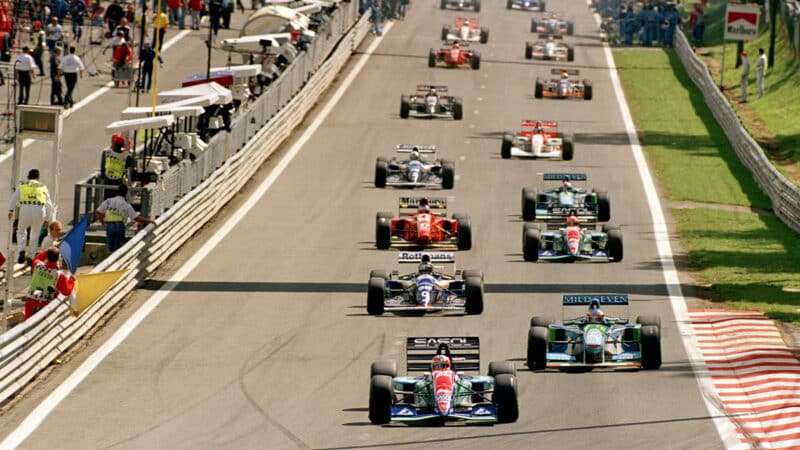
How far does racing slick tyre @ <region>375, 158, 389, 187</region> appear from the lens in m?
39.2

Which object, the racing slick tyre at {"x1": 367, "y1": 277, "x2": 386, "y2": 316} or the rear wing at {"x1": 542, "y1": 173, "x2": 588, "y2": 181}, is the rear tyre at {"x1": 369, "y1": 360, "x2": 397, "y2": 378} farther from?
the rear wing at {"x1": 542, "y1": 173, "x2": 588, "y2": 181}

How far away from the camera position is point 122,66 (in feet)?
164

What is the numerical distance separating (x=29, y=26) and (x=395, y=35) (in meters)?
20.3

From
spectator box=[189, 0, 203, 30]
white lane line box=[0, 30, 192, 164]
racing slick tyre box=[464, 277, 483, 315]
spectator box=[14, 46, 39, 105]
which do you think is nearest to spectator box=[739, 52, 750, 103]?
spectator box=[189, 0, 203, 30]

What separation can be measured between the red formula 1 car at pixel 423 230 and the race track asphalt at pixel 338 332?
352mm

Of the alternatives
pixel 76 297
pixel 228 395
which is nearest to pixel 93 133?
pixel 76 297

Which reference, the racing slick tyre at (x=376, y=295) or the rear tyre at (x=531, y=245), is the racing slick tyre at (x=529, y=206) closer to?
the rear tyre at (x=531, y=245)

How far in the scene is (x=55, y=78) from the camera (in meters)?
46.4

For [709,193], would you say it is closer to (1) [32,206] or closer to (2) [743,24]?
(2) [743,24]

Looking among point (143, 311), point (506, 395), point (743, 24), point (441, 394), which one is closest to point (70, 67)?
point (143, 311)

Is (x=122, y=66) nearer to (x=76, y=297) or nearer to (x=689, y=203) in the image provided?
(x=689, y=203)

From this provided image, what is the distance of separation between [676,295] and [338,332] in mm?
6790

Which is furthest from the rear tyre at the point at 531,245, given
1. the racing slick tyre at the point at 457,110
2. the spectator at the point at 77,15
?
the spectator at the point at 77,15

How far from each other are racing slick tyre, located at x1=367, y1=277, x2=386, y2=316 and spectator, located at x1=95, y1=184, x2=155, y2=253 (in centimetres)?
498
